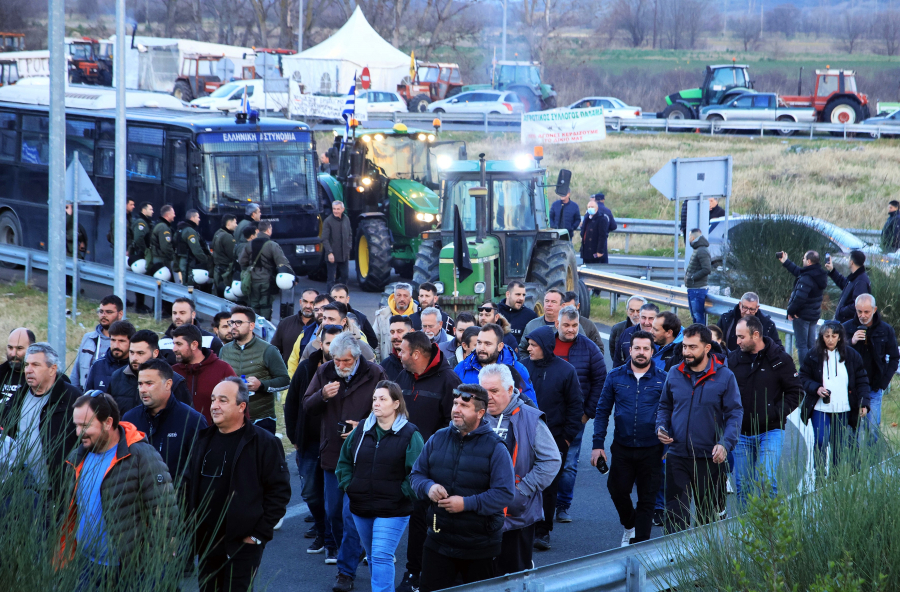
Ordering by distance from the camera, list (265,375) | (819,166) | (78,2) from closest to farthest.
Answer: (265,375), (819,166), (78,2)

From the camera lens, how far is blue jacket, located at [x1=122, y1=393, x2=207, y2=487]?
19.3ft

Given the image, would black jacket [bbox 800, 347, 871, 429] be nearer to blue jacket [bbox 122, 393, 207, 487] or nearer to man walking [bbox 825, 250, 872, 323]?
man walking [bbox 825, 250, 872, 323]

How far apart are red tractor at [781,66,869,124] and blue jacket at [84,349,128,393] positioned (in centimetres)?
3776

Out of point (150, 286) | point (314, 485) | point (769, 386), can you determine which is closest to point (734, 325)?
point (769, 386)

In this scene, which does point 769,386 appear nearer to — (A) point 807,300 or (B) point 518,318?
(B) point 518,318

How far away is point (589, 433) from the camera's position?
10.7 m

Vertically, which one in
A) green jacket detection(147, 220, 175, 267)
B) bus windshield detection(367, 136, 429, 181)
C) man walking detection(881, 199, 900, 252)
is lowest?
green jacket detection(147, 220, 175, 267)

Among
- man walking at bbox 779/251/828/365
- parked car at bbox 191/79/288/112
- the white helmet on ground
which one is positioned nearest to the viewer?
man walking at bbox 779/251/828/365

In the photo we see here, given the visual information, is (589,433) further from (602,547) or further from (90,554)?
(90,554)

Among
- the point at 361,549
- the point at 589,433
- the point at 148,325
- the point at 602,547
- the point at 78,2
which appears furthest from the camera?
the point at 78,2

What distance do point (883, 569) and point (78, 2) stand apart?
97.7 metres

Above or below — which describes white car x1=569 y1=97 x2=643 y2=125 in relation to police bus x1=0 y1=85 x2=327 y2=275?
above

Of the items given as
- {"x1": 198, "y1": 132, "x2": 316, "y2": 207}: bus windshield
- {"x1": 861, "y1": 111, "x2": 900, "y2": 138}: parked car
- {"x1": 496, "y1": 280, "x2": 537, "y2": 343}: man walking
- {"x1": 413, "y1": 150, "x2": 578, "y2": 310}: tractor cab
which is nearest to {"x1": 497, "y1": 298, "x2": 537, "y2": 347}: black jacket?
{"x1": 496, "y1": 280, "x2": 537, "y2": 343}: man walking

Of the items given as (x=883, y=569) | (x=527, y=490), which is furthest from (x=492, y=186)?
(x=883, y=569)
